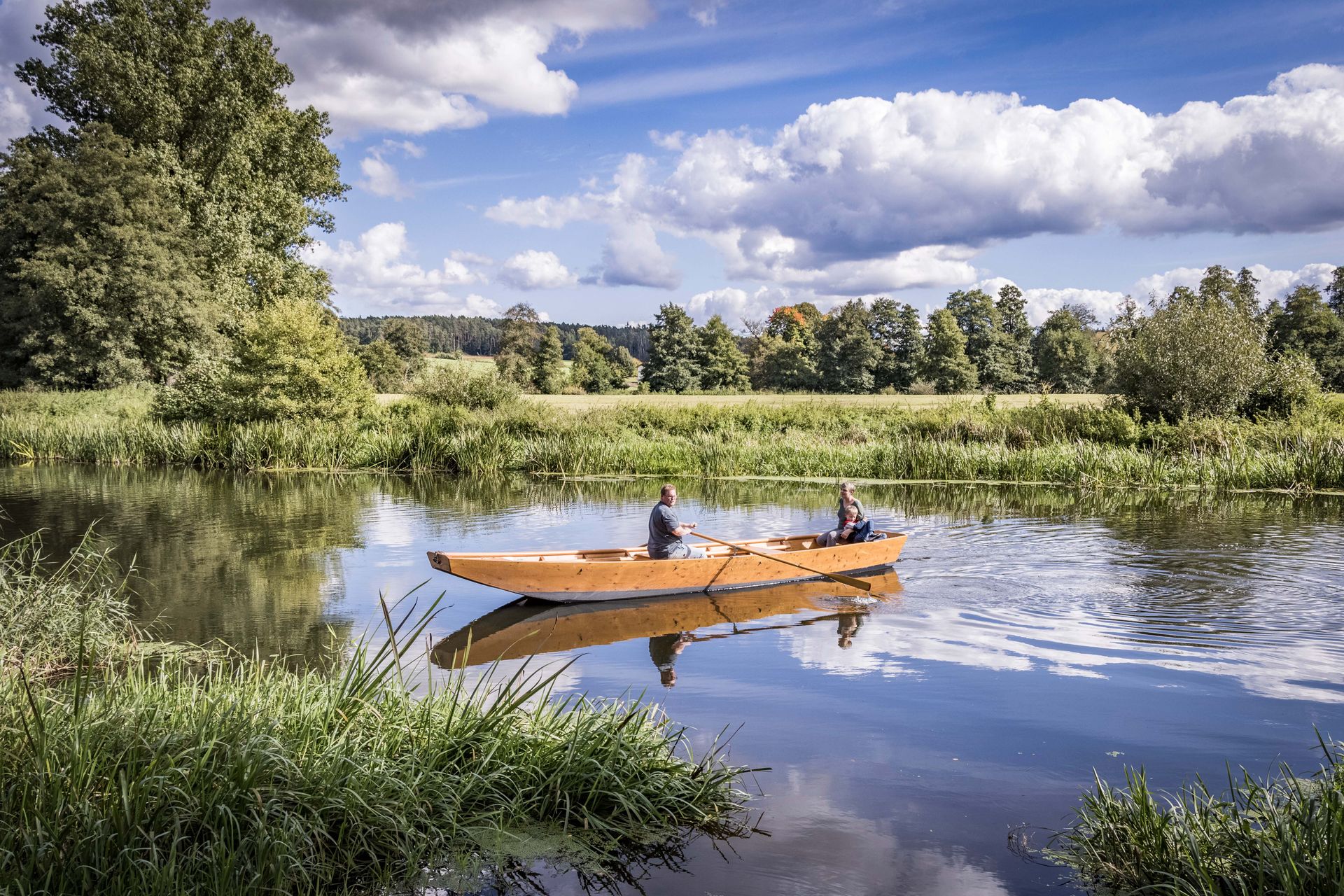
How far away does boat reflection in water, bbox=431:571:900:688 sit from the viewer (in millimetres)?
9523

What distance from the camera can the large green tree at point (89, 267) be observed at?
1300 inches

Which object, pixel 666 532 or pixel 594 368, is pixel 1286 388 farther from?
pixel 594 368

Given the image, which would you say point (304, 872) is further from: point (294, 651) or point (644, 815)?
point (294, 651)

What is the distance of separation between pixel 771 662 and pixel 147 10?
124 ft

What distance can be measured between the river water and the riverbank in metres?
2.39

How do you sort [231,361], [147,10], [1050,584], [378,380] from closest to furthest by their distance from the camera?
[1050,584], [231,361], [147,10], [378,380]

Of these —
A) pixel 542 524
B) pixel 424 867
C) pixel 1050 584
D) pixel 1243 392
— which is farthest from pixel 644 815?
pixel 1243 392

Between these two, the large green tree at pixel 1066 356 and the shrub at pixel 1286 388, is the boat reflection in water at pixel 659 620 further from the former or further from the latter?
the large green tree at pixel 1066 356

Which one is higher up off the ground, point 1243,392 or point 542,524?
point 1243,392

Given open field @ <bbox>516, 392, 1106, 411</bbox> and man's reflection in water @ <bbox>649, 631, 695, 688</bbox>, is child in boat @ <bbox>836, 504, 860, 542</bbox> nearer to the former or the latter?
man's reflection in water @ <bbox>649, 631, 695, 688</bbox>

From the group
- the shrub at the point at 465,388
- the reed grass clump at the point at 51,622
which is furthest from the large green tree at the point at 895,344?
the reed grass clump at the point at 51,622

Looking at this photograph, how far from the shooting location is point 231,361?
1208 inches

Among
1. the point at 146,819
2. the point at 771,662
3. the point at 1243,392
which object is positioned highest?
the point at 1243,392

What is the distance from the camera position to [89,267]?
110 feet
